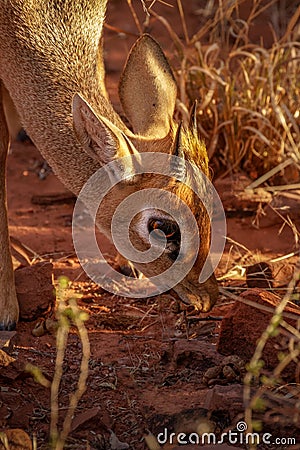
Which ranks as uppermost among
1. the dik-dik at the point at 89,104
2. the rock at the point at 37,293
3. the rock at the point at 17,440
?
the dik-dik at the point at 89,104

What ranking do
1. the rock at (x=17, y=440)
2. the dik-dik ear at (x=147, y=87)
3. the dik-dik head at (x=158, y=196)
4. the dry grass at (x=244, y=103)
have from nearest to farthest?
the rock at (x=17, y=440)
the dik-dik head at (x=158, y=196)
the dik-dik ear at (x=147, y=87)
the dry grass at (x=244, y=103)

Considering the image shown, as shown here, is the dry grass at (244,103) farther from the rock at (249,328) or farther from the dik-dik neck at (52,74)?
the rock at (249,328)

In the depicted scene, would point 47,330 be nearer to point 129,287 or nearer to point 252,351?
point 129,287

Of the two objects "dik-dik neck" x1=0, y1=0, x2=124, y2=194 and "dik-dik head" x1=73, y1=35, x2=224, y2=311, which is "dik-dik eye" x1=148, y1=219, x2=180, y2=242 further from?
"dik-dik neck" x1=0, y1=0, x2=124, y2=194

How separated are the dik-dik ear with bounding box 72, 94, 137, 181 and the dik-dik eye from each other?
302mm

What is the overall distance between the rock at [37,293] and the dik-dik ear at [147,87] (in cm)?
105

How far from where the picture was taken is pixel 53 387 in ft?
→ 13.7

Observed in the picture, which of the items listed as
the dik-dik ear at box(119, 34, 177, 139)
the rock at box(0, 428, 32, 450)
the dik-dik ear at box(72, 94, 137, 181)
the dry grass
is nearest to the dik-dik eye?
the dik-dik ear at box(72, 94, 137, 181)

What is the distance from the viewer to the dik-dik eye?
197 inches

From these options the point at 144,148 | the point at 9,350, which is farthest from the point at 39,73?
the point at 9,350

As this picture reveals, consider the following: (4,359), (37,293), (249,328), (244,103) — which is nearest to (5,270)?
(37,293)

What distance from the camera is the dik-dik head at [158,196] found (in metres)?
4.91

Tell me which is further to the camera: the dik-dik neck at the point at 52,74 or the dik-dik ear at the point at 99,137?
the dik-dik neck at the point at 52,74

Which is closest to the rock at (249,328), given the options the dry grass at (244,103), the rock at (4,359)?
the rock at (4,359)
